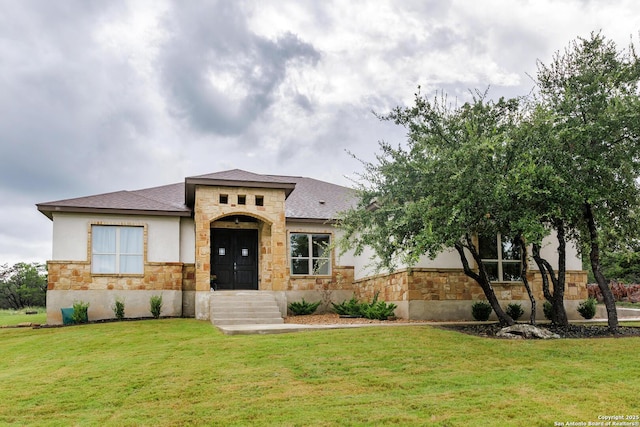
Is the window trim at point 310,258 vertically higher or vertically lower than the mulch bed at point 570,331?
higher

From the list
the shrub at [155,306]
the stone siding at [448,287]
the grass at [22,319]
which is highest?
the stone siding at [448,287]

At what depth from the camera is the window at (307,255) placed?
20.7 meters

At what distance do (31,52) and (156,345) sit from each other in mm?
9696

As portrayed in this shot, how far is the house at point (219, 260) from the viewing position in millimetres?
17031

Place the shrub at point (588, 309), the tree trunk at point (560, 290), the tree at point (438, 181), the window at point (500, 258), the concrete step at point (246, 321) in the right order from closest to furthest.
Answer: the tree at point (438, 181) → the tree trunk at point (560, 290) → the concrete step at point (246, 321) → the window at point (500, 258) → the shrub at point (588, 309)

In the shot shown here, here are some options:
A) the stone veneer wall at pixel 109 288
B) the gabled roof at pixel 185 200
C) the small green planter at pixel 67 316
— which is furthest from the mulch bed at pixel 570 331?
the small green planter at pixel 67 316

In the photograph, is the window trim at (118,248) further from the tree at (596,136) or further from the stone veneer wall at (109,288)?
the tree at (596,136)

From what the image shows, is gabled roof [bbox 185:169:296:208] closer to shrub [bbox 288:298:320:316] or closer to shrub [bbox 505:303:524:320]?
shrub [bbox 288:298:320:316]

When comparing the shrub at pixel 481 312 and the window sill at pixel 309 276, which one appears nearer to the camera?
the shrub at pixel 481 312

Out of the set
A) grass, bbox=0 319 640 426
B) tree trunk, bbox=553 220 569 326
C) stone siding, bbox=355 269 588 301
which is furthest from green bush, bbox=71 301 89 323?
tree trunk, bbox=553 220 569 326

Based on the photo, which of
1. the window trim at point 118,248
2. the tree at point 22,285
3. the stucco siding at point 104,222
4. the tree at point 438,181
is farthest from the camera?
the tree at point 22,285

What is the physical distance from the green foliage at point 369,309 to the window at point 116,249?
7225 mm

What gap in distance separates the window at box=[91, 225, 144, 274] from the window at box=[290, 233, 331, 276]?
18.4 ft

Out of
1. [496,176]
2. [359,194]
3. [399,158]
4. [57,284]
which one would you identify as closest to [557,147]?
[496,176]
